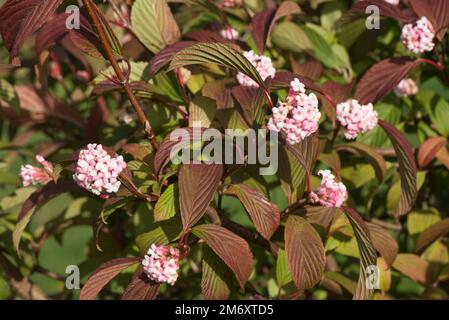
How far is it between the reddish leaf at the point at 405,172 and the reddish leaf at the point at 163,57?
49 cm

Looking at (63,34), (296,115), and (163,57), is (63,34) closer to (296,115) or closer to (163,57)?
(163,57)

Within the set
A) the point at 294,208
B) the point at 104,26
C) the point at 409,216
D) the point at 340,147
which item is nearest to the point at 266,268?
the point at 409,216

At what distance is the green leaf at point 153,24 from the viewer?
5.82ft

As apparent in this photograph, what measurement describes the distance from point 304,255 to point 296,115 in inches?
11.9

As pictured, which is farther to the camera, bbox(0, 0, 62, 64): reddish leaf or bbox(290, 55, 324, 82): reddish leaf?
bbox(290, 55, 324, 82): reddish leaf

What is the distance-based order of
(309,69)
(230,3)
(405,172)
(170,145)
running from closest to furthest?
1. (170,145)
2. (405,172)
3. (309,69)
4. (230,3)

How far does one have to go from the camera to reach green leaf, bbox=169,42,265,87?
136cm

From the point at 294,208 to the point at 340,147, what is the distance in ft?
0.96

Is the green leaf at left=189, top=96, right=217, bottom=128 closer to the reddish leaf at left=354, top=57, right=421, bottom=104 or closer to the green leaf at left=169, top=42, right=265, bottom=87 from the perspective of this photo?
the green leaf at left=169, top=42, right=265, bottom=87

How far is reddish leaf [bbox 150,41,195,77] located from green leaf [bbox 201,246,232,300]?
380 mm

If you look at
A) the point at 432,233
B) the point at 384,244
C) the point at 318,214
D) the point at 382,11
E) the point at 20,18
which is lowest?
the point at 432,233

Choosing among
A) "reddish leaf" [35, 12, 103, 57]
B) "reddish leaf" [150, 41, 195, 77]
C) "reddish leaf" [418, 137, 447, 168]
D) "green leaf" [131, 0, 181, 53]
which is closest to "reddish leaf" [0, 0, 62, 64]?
"reddish leaf" [35, 12, 103, 57]

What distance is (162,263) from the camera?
1431mm

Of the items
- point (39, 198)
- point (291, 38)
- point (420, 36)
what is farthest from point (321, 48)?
point (39, 198)
